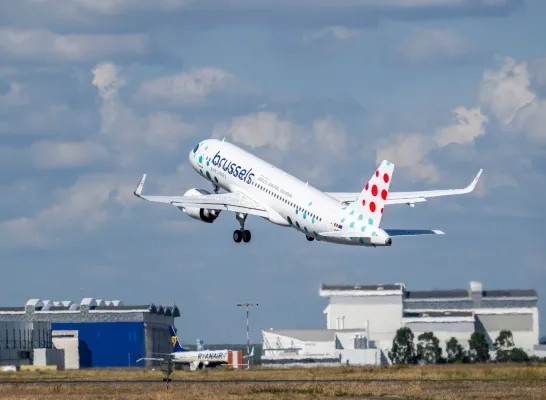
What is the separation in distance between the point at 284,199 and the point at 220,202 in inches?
278

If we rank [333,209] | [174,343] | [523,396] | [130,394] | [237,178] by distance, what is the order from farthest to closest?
[174,343] < [237,178] < [333,209] < [130,394] < [523,396]

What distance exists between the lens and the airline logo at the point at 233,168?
417 ft

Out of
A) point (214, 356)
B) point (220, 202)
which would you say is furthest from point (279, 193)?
point (214, 356)

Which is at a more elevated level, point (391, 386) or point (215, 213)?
point (215, 213)

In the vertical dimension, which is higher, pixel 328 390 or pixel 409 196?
pixel 409 196

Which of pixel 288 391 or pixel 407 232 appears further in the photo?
pixel 407 232

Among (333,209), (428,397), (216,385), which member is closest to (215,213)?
(333,209)

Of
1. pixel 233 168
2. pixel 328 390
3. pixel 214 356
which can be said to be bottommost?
pixel 328 390

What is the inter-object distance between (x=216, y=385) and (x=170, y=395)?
1626 cm

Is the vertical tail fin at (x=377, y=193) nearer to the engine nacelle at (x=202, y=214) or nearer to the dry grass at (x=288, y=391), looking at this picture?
the dry grass at (x=288, y=391)

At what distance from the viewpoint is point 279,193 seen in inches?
4894

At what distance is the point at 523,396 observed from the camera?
8175 cm

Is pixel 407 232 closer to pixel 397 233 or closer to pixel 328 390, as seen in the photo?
pixel 397 233

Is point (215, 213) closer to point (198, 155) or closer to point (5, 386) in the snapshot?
point (198, 155)
